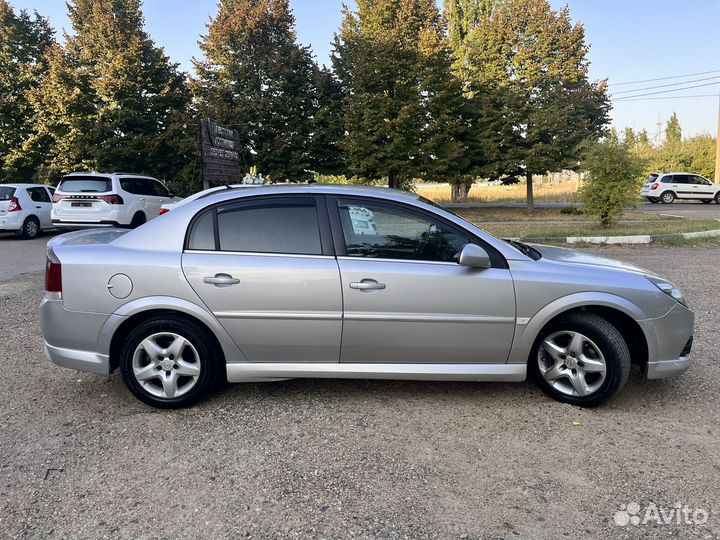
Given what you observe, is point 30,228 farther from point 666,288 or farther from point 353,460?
point 666,288

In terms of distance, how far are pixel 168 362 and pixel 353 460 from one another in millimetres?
1481

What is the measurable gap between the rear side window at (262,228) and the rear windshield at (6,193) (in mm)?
13467

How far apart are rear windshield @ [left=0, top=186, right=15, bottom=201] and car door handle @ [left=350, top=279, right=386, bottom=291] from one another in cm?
1433

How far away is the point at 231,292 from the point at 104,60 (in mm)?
25014

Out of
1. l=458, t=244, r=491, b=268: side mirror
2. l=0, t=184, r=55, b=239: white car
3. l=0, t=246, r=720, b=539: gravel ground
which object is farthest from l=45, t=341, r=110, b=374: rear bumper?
l=0, t=184, r=55, b=239: white car

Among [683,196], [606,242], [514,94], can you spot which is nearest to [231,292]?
[606,242]

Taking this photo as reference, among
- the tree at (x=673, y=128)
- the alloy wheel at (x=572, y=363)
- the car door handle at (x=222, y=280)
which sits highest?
the tree at (x=673, y=128)

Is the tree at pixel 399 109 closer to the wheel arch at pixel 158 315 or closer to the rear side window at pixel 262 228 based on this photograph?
the rear side window at pixel 262 228

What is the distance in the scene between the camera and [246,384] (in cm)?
408

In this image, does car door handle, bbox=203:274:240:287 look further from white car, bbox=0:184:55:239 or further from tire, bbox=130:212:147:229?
white car, bbox=0:184:55:239

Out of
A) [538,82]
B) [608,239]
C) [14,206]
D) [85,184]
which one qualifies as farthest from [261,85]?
[608,239]

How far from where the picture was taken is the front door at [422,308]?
3.44 m

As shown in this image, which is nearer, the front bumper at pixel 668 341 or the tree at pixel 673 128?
the front bumper at pixel 668 341

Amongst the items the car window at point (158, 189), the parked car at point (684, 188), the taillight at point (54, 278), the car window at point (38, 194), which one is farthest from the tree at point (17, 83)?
the parked car at point (684, 188)
